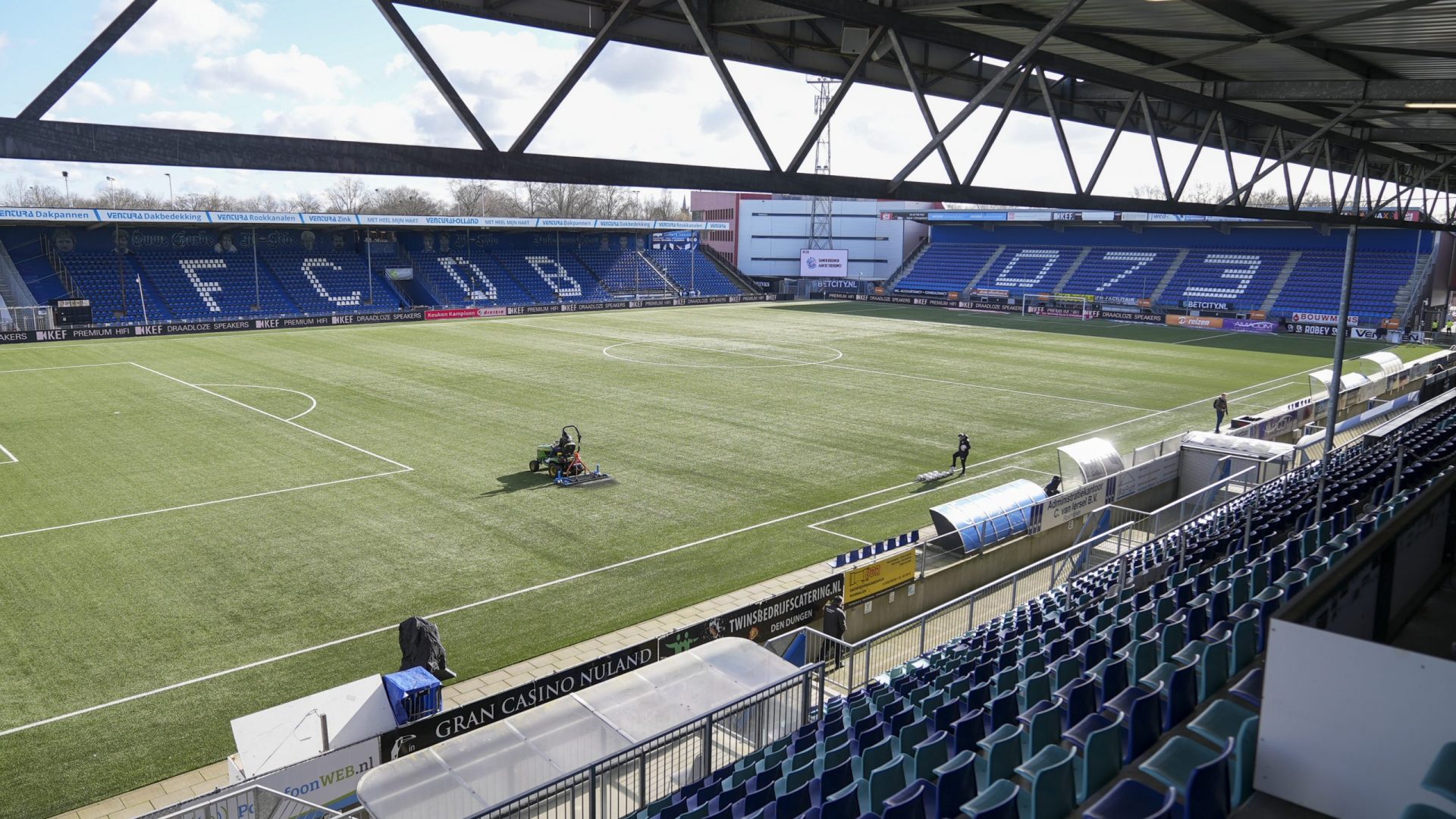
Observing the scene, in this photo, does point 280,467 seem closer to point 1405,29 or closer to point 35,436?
point 35,436

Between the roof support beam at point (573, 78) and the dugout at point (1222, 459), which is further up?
the roof support beam at point (573, 78)

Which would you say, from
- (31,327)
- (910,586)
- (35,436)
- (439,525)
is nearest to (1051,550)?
(910,586)

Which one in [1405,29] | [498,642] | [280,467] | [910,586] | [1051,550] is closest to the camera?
[1405,29]

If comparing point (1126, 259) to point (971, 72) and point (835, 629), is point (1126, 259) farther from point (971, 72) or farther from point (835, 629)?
point (971, 72)

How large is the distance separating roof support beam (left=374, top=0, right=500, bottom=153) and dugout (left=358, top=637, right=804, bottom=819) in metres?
5.45

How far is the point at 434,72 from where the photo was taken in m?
6.51

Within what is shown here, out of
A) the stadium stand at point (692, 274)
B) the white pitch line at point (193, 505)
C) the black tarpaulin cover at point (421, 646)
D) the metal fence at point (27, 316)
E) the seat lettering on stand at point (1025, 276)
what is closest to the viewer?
the black tarpaulin cover at point (421, 646)

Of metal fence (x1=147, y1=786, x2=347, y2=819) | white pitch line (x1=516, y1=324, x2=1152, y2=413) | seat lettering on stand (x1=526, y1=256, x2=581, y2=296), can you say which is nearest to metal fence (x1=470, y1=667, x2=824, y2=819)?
metal fence (x1=147, y1=786, x2=347, y2=819)

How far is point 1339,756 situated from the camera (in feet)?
15.4

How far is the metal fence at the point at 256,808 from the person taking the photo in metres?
8.34

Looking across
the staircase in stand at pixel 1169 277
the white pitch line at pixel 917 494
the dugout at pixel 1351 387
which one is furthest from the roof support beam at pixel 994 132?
the staircase in stand at pixel 1169 277

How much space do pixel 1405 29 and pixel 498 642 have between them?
14.0 meters

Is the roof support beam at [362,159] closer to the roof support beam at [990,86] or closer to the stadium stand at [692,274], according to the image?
the roof support beam at [990,86]

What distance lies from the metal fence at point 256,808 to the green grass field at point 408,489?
310 centimetres
